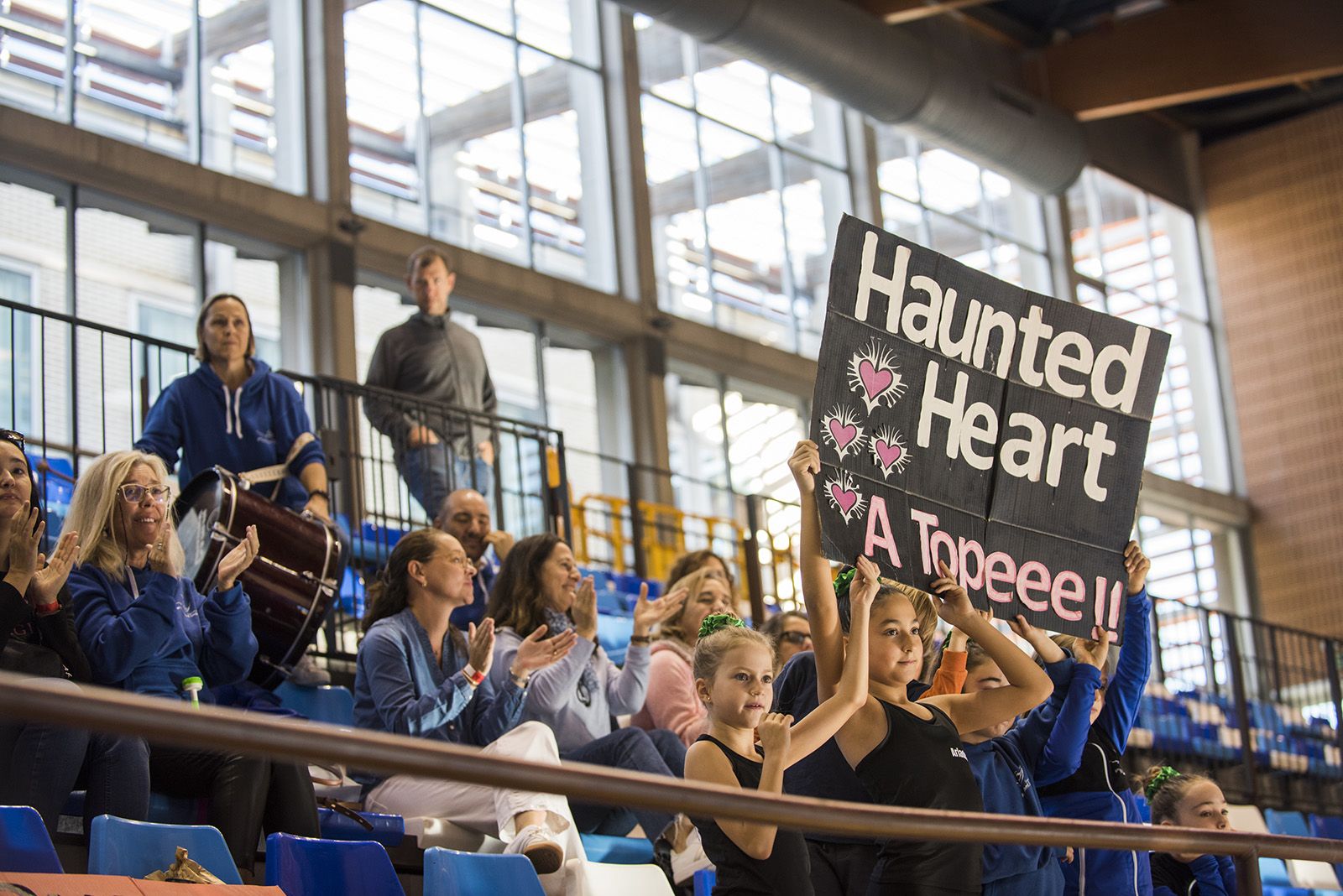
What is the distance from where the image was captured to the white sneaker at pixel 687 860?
457cm

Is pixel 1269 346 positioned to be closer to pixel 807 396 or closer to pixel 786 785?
pixel 807 396

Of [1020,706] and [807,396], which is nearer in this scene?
[1020,706]

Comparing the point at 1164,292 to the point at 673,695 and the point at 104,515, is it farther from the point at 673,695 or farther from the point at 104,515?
the point at 104,515

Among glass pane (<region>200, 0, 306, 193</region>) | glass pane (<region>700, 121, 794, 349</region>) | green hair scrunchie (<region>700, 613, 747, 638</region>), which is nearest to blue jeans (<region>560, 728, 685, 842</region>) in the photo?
green hair scrunchie (<region>700, 613, 747, 638</region>)

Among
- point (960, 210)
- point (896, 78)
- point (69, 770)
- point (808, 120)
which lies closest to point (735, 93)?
point (808, 120)

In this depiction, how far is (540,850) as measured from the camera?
4004 millimetres

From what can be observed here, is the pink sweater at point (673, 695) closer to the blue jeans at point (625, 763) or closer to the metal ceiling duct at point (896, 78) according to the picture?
the blue jeans at point (625, 763)

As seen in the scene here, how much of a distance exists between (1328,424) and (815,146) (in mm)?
5757

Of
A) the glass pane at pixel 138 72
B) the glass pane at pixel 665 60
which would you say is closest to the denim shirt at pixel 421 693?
the glass pane at pixel 138 72

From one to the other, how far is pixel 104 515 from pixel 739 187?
34.0 ft

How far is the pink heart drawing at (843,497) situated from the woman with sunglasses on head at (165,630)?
1406 millimetres

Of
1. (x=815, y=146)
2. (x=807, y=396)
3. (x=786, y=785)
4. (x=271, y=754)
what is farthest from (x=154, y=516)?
(x=815, y=146)

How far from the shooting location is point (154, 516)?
420 centimetres

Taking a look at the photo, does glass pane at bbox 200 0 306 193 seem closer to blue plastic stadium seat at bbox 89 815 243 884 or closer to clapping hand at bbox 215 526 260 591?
clapping hand at bbox 215 526 260 591
